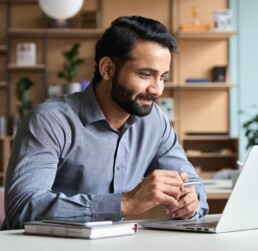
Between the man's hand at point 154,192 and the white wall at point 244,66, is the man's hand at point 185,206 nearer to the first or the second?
the man's hand at point 154,192

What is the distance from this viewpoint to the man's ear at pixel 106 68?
6.83 feet

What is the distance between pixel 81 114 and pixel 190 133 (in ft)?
15.4

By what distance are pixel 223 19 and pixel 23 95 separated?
2.15m

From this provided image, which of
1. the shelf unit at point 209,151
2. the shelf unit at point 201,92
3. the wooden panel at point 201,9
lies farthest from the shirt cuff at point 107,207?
the wooden panel at point 201,9

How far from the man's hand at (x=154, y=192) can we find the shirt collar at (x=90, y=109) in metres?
0.39

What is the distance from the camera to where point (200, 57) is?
6.80m

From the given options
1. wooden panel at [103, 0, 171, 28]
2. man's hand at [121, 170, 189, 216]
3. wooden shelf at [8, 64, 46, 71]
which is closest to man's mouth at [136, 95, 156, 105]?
man's hand at [121, 170, 189, 216]

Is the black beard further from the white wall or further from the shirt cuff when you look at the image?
the white wall

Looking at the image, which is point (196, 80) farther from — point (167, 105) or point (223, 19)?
point (223, 19)

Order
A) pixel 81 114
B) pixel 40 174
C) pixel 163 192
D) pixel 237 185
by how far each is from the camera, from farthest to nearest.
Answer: pixel 81 114 → pixel 40 174 → pixel 163 192 → pixel 237 185

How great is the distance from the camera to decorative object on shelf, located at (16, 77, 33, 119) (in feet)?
20.8

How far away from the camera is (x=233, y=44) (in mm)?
6820

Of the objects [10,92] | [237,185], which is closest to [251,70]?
[10,92]

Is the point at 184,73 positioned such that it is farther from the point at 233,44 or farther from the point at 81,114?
the point at 81,114
